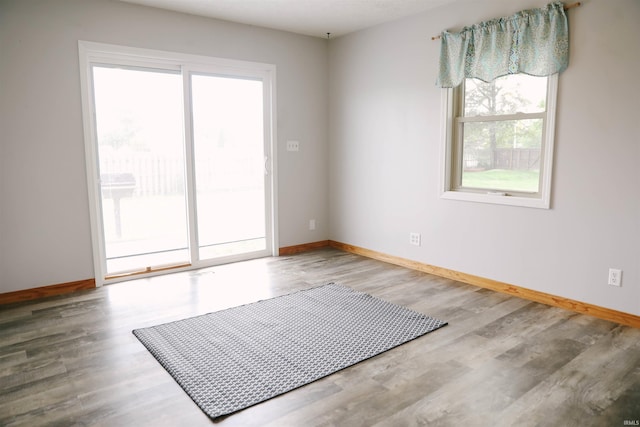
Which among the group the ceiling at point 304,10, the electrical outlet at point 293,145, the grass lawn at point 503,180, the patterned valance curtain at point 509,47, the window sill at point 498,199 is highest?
the ceiling at point 304,10

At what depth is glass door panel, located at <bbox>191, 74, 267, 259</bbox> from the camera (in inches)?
170

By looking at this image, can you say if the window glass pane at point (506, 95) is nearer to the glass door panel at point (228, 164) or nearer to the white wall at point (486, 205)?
the white wall at point (486, 205)

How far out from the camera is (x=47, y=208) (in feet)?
11.5

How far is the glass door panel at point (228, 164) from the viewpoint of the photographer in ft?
14.2

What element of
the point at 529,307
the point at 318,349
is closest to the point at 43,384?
the point at 318,349

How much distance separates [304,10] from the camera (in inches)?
155

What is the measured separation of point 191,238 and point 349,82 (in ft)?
8.09

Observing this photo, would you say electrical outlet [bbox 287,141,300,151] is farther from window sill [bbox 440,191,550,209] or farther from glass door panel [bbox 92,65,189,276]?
window sill [bbox 440,191,550,209]

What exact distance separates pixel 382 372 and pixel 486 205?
1.98 metres

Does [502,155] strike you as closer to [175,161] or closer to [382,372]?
[382,372]

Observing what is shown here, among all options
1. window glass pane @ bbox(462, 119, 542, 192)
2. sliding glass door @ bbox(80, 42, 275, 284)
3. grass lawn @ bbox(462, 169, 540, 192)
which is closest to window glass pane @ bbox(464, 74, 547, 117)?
window glass pane @ bbox(462, 119, 542, 192)

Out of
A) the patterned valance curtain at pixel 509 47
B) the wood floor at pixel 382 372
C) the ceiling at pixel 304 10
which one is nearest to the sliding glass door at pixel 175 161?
the ceiling at pixel 304 10

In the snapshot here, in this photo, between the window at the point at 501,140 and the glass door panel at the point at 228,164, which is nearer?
the window at the point at 501,140

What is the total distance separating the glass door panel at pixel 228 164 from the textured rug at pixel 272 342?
4.53 feet
